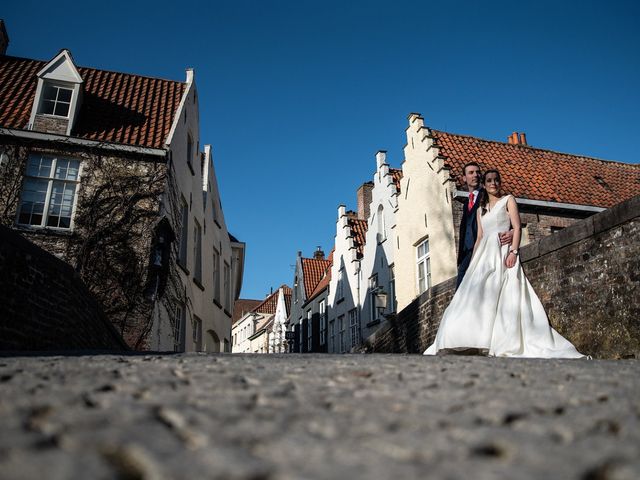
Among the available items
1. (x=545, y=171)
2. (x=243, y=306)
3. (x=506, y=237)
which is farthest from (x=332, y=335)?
(x=243, y=306)

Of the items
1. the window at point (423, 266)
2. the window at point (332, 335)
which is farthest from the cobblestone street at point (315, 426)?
the window at point (332, 335)

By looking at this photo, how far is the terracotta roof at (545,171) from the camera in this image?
1617cm

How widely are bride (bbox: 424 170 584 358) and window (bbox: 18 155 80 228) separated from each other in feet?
32.4

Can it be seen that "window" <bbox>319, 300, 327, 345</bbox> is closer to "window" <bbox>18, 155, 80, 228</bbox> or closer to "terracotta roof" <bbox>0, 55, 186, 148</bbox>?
"terracotta roof" <bbox>0, 55, 186, 148</bbox>

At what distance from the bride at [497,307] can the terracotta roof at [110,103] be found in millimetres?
9666

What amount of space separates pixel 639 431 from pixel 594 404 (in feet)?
1.27

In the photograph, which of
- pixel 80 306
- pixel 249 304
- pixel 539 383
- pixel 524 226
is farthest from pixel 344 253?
pixel 249 304

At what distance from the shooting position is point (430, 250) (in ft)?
53.0

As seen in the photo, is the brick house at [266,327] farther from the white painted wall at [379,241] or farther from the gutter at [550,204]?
the gutter at [550,204]

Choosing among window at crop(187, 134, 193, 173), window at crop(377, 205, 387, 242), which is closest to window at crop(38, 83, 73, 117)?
window at crop(187, 134, 193, 173)

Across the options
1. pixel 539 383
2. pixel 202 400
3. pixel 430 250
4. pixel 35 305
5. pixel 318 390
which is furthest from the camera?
pixel 430 250

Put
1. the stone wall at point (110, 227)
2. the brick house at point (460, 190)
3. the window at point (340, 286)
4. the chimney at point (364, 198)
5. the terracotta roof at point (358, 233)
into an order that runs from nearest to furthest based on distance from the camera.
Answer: the stone wall at point (110, 227)
the brick house at point (460, 190)
the terracotta roof at point (358, 233)
the window at point (340, 286)
the chimney at point (364, 198)

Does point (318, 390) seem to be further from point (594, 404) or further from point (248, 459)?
point (594, 404)

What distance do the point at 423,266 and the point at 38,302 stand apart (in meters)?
12.6
